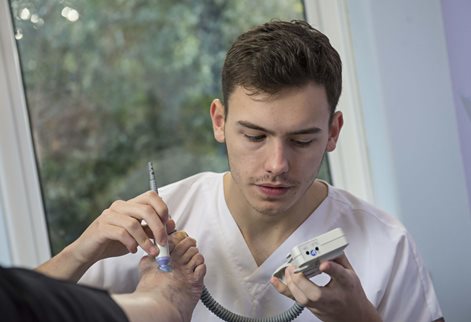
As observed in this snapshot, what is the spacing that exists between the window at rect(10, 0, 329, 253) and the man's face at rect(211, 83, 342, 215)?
0.71m

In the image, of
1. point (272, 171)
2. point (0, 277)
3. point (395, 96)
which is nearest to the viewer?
point (0, 277)

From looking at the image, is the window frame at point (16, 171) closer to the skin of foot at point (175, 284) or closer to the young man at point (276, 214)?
the young man at point (276, 214)

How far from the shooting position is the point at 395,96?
1987 millimetres

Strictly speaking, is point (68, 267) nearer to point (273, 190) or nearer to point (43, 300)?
point (273, 190)

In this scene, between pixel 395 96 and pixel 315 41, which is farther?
pixel 395 96

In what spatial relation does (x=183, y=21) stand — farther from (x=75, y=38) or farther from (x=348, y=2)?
(x=348, y=2)

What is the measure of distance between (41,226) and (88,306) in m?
1.40

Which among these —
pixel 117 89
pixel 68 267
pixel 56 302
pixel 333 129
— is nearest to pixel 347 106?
pixel 333 129

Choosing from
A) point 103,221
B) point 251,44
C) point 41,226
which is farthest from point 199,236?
point 41,226

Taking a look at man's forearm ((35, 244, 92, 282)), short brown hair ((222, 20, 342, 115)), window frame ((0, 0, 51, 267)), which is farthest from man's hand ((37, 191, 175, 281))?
window frame ((0, 0, 51, 267))

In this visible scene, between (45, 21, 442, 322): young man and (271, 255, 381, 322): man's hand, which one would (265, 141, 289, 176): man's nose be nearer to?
(45, 21, 442, 322): young man

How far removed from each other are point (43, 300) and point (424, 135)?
1475 millimetres

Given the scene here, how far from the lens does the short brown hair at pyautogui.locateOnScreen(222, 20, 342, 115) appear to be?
1.48m

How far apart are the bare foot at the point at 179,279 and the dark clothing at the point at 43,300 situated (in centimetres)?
46
